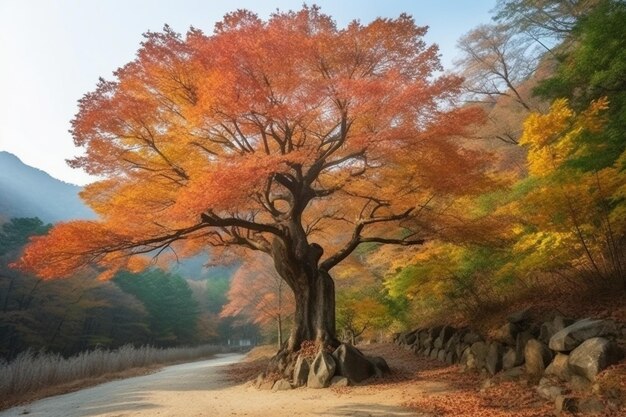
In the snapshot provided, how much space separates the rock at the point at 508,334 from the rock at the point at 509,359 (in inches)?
7.1

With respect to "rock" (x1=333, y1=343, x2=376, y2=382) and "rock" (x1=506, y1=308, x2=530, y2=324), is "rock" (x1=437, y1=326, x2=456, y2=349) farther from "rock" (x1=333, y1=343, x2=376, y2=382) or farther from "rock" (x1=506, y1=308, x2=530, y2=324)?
"rock" (x1=506, y1=308, x2=530, y2=324)

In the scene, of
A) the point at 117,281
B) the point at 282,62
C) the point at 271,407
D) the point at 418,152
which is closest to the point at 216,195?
the point at 282,62

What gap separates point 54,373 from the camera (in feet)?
41.5

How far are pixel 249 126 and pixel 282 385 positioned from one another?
6.43m

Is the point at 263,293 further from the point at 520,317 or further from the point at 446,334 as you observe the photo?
the point at 520,317

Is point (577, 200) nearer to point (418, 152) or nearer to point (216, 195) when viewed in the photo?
point (418, 152)


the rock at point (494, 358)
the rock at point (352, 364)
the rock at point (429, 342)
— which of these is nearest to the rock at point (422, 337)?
the rock at point (429, 342)

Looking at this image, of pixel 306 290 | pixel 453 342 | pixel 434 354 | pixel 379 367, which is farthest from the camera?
pixel 434 354

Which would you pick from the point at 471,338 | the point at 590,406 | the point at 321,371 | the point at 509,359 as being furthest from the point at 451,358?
the point at 590,406

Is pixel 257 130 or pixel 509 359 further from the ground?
pixel 257 130

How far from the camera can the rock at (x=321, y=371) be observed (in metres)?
9.13

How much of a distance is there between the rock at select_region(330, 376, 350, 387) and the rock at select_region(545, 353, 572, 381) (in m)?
4.20

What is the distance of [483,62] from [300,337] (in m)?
17.1

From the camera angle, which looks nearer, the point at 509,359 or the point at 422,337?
the point at 509,359
